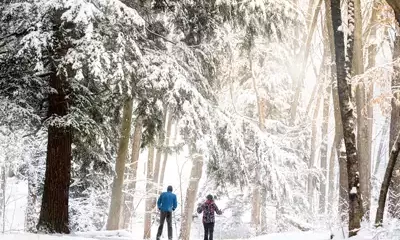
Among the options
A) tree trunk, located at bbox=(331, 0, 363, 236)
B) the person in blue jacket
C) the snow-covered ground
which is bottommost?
the snow-covered ground

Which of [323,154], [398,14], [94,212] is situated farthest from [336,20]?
[323,154]

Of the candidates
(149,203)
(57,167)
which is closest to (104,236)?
(57,167)

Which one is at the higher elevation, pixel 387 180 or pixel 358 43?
pixel 358 43

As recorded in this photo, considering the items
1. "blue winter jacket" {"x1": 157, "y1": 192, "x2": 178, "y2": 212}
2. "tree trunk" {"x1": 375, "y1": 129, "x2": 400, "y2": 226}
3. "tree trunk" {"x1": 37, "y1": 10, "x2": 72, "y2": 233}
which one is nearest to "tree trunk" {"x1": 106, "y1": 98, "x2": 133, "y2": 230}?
"blue winter jacket" {"x1": 157, "y1": 192, "x2": 178, "y2": 212}

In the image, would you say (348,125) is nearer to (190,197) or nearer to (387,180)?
(387,180)

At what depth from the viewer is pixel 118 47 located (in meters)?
8.82

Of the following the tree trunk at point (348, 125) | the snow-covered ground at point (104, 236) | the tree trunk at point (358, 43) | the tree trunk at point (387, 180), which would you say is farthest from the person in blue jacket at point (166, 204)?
the tree trunk at point (358, 43)

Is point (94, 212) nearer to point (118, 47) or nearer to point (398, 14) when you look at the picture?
point (118, 47)

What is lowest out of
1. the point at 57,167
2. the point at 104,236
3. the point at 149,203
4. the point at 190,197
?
the point at 104,236

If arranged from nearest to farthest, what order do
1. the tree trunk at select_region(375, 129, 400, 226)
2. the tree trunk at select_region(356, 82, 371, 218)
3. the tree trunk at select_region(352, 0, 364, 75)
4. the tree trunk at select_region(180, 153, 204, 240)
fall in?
the tree trunk at select_region(375, 129, 400, 226), the tree trunk at select_region(356, 82, 371, 218), the tree trunk at select_region(352, 0, 364, 75), the tree trunk at select_region(180, 153, 204, 240)

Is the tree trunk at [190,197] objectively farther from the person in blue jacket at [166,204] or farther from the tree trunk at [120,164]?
the person in blue jacket at [166,204]

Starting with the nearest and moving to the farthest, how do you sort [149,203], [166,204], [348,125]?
[348,125] → [166,204] → [149,203]

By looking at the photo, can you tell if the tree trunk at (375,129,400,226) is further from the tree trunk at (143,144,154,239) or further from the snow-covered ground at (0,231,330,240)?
the tree trunk at (143,144,154,239)

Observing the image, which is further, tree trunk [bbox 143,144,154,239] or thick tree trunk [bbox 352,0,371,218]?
tree trunk [bbox 143,144,154,239]
